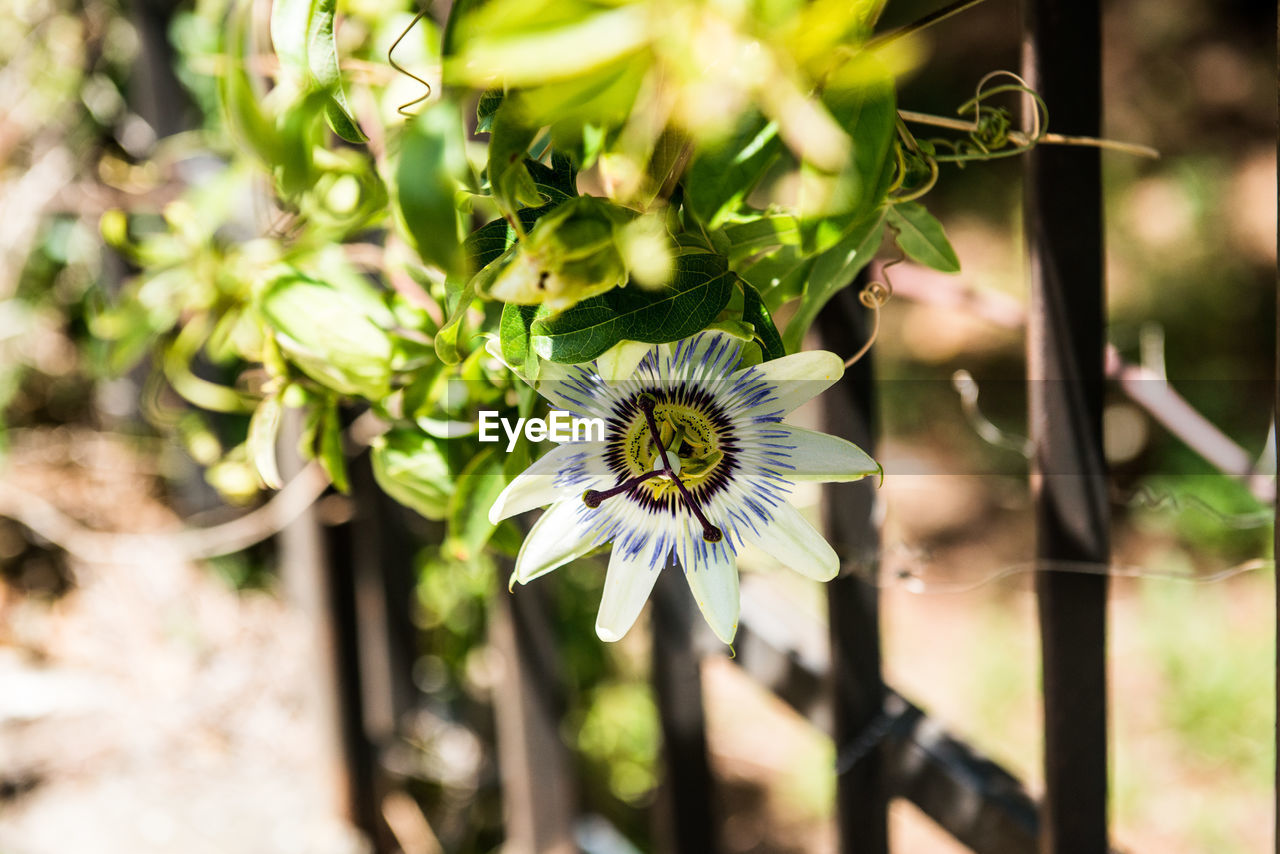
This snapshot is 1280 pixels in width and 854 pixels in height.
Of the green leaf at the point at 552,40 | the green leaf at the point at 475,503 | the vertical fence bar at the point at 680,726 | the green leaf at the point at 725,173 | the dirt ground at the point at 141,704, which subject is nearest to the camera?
the green leaf at the point at 552,40

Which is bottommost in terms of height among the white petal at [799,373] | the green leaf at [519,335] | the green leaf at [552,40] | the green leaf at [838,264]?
the white petal at [799,373]

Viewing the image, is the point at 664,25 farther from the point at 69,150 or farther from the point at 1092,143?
the point at 69,150

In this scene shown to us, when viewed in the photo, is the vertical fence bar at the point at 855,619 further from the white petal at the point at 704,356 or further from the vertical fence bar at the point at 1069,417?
the white petal at the point at 704,356

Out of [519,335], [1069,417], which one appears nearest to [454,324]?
A: [519,335]

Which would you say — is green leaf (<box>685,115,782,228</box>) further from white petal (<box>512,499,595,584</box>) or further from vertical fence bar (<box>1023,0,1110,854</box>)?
vertical fence bar (<box>1023,0,1110,854</box>)

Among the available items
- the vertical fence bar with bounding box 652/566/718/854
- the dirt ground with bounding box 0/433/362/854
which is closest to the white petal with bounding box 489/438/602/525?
the vertical fence bar with bounding box 652/566/718/854

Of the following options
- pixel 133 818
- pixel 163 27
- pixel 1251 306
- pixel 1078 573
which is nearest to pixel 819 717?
pixel 1078 573

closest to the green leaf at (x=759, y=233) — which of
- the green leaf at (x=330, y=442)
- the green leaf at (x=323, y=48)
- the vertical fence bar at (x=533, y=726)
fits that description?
the green leaf at (x=323, y=48)

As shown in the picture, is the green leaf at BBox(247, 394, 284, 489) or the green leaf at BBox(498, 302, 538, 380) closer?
the green leaf at BBox(498, 302, 538, 380)
